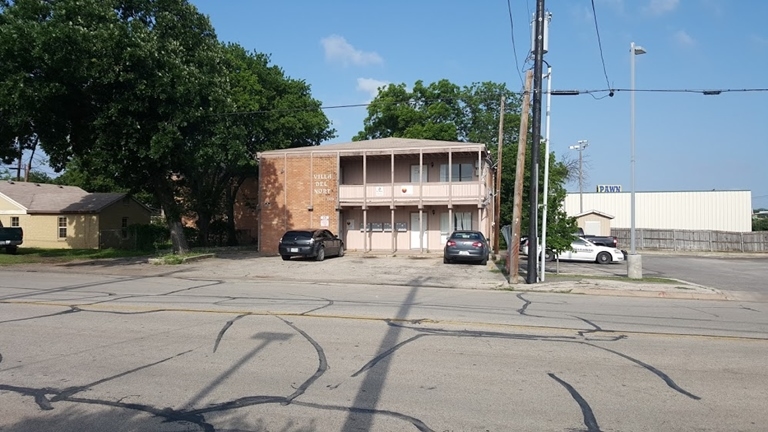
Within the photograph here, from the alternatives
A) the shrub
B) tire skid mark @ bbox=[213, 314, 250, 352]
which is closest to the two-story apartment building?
the shrub

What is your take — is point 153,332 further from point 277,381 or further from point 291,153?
point 291,153

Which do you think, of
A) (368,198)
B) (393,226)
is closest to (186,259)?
(368,198)

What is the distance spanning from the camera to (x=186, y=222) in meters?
43.6

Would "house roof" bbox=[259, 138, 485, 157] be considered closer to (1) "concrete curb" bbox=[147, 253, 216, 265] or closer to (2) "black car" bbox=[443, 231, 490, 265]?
(2) "black car" bbox=[443, 231, 490, 265]

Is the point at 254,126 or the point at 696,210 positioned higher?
the point at 254,126

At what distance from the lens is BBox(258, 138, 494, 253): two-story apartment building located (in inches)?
1203

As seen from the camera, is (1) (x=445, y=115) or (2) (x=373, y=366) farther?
(1) (x=445, y=115)

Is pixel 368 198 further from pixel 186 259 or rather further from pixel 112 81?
pixel 112 81

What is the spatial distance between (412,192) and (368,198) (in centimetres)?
250

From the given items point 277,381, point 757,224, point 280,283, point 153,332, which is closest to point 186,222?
point 280,283

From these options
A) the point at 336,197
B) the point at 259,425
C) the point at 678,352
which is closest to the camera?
the point at 259,425

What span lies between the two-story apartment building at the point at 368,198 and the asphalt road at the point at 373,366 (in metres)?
18.8

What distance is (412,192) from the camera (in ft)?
99.0

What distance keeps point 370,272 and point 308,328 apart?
12.2 meters
